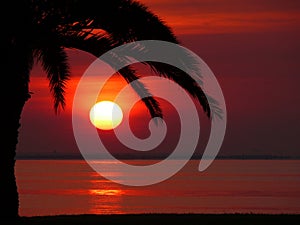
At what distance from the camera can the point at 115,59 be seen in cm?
2108

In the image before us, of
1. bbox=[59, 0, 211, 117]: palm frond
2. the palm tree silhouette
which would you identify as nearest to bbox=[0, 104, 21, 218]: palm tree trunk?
the palm tree silhouette

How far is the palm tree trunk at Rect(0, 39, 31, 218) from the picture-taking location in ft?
67.4

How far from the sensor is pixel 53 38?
1991 cm

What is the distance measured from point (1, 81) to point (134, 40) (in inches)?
122

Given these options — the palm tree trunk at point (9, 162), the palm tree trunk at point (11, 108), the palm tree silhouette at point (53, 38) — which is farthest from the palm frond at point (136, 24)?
the palm tree trunk at point (9, 162)
